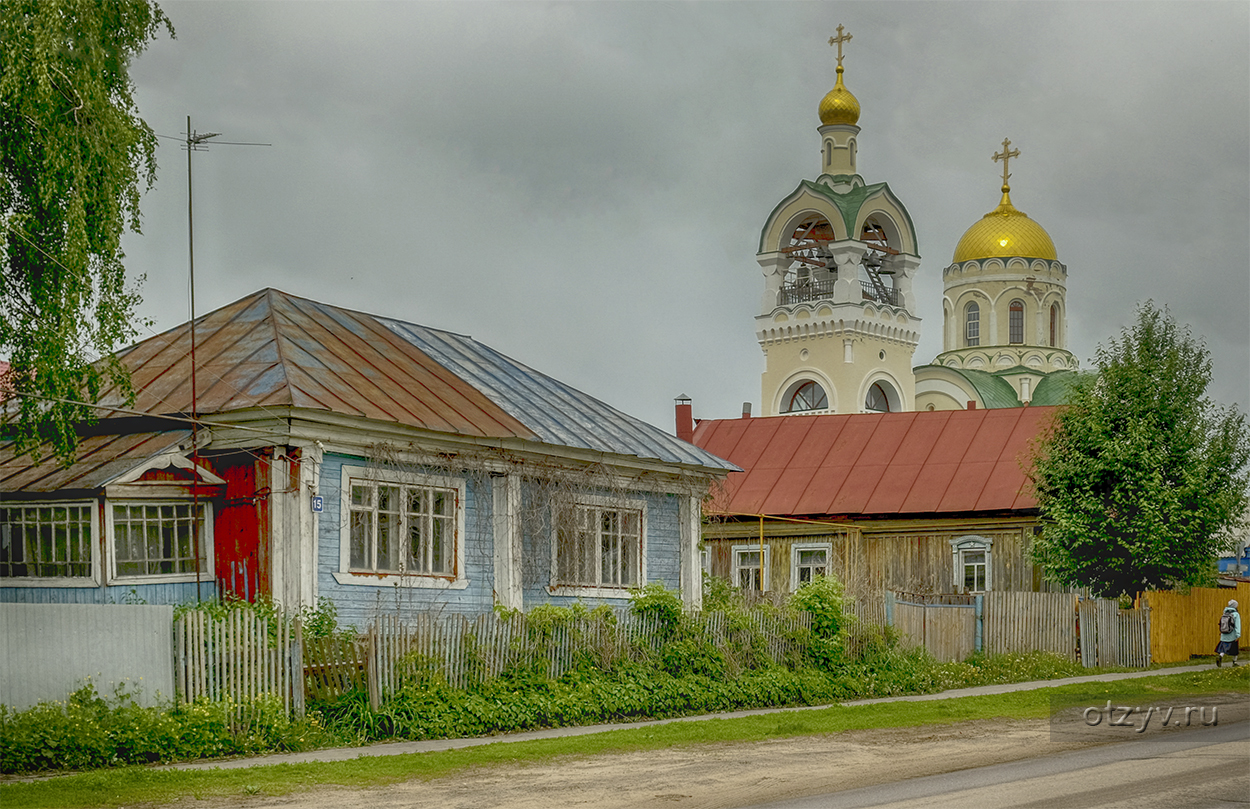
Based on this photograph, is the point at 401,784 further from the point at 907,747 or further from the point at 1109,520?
the point at 1109,520

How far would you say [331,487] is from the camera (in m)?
18.0

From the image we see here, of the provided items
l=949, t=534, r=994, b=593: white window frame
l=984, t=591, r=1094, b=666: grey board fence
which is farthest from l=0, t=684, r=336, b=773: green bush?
l=949, t=534, r=994, b=593: white window frame

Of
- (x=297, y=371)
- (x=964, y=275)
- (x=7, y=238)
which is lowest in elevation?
(x=297, y=371)

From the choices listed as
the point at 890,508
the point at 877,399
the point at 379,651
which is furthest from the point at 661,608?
the point at 877,399

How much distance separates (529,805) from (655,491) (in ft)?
40.4

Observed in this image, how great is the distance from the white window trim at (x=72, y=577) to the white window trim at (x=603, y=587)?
22.2ft

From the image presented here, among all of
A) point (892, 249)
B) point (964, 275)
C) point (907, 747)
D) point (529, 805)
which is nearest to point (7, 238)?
point (529, 805)

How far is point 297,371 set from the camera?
18812mm

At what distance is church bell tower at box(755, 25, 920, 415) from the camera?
6506cm

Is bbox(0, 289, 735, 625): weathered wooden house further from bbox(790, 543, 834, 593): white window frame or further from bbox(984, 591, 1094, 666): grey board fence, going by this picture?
bbox(790, 543, 834, 593): white window frame

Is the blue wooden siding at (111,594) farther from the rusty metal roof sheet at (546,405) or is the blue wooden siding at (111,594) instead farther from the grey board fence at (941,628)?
the grey board fence at (941,628)

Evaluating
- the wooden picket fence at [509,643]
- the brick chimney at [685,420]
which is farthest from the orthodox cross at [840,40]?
the wooden picket fence at [509,643]

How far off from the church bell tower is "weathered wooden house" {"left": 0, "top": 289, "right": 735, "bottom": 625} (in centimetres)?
4235

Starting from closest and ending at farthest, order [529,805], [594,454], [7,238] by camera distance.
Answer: [529,805] → [7,238] → [594,454]
